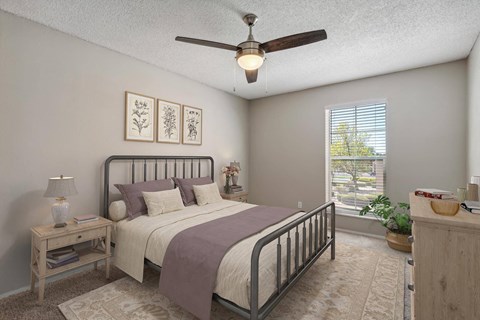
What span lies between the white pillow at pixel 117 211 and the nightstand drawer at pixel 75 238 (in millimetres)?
240

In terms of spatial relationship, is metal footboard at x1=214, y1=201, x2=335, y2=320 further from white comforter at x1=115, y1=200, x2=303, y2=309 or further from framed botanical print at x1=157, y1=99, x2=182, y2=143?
framed botanical print at x1=157, y1=99, x2=182, y2=143

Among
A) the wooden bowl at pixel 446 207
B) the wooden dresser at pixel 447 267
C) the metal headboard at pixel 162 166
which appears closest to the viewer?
the wooden dresser at pixel 447 267

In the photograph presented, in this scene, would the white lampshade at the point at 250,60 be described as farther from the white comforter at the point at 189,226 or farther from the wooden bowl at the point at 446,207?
the wooden bowl at the point at 446,207

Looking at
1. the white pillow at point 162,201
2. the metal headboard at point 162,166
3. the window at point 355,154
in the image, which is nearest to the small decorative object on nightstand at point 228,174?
the metal headboard at point 162,166

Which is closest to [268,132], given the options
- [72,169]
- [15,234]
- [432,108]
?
[432,108]

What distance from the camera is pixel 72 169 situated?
257 cm

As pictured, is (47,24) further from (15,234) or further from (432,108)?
(432,108)

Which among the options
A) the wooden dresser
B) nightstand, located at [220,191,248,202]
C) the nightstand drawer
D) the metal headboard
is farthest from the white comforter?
the wooden dresser

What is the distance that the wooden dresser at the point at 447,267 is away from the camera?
48.1 inches

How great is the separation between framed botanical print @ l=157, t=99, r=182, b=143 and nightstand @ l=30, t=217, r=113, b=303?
5.03 ft

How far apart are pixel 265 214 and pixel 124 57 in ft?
9.27

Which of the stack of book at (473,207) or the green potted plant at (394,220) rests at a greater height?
the stack of book at (473,207)

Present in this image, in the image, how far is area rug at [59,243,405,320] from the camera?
6.19 ft

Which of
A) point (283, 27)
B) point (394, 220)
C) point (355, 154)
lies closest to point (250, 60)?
point (283, 27)
